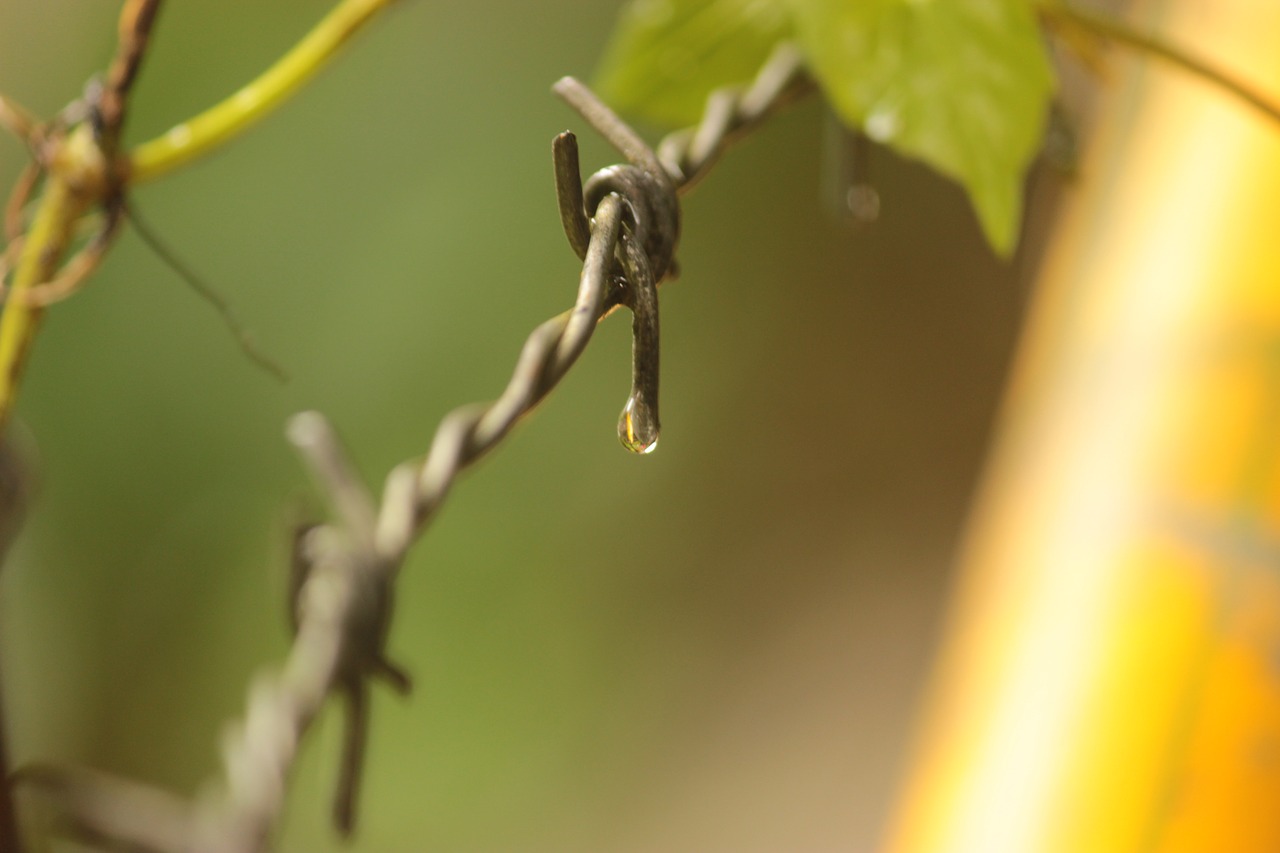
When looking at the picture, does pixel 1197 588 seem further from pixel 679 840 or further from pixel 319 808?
pixel 319 808

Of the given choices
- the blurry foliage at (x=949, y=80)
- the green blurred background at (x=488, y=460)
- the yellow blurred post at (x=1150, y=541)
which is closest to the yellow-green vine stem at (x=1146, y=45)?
the blurry foliage at (x=949, y=80)

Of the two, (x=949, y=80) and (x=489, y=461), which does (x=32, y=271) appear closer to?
(x=949, y=80)

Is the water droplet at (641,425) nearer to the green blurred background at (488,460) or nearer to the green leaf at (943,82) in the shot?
the green leaf at (943,82)

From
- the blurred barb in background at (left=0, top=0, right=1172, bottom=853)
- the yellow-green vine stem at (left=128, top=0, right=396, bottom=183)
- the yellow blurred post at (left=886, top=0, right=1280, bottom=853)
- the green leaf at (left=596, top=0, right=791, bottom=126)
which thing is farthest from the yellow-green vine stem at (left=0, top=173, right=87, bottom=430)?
the blurred barb in background at (left=0, top=0, right=1172, bottom=853)

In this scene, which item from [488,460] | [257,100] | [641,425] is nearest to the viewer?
[641,425]

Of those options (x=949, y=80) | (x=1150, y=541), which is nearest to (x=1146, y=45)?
(x=949, y=80)

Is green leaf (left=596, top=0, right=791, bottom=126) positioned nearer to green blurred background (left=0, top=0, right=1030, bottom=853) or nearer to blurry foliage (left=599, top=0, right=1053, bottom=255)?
blurry foliage (left=599, top=0, right=1053, bottom=255)
